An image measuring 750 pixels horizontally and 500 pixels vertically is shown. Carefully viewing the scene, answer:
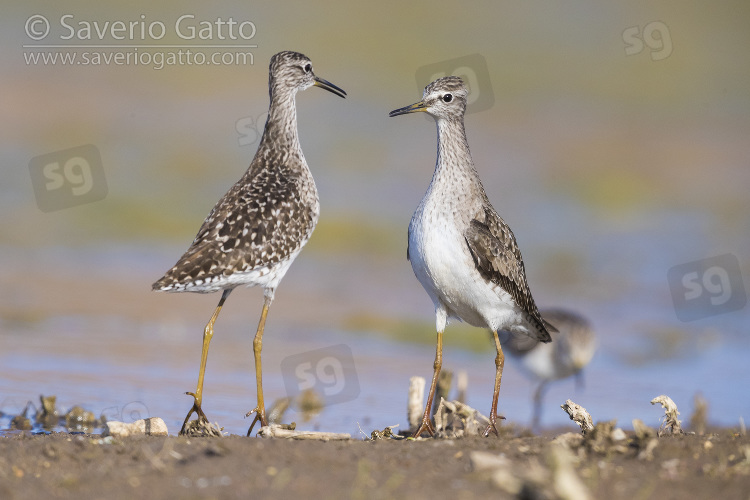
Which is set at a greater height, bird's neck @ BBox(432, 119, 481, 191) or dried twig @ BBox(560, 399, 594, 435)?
bird's neck @ BBox(432, 119, 481, 191)

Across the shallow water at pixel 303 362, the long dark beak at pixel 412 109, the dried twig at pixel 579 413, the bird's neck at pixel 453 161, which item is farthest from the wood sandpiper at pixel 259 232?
the dried twig at pixel 579 413

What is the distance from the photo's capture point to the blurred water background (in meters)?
12.6

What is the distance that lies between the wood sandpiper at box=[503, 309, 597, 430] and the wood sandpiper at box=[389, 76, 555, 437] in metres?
2.83

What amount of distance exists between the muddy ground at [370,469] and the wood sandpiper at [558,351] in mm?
5244

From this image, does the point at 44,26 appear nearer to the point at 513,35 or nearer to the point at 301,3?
the point at 301,3

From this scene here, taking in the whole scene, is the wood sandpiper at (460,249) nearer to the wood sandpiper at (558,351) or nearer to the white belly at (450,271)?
the white belly at (450,271)

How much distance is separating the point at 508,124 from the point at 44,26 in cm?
1073

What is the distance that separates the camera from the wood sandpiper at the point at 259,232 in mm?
8695

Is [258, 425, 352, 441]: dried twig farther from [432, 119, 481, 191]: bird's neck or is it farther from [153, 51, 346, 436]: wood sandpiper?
[432, 119, 481, 191]: bird's neck

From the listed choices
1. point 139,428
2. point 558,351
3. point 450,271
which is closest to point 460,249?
point 450,271

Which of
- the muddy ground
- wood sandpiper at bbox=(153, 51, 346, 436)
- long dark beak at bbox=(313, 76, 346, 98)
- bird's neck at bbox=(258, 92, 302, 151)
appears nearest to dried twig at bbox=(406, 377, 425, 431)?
wood sandpiper at bbox=(153, 51, 346, 436)

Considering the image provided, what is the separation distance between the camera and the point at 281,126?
1023 cm

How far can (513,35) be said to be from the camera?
27.9 meters

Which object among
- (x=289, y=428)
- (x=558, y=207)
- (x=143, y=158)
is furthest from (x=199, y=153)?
(x=289, y=428)
